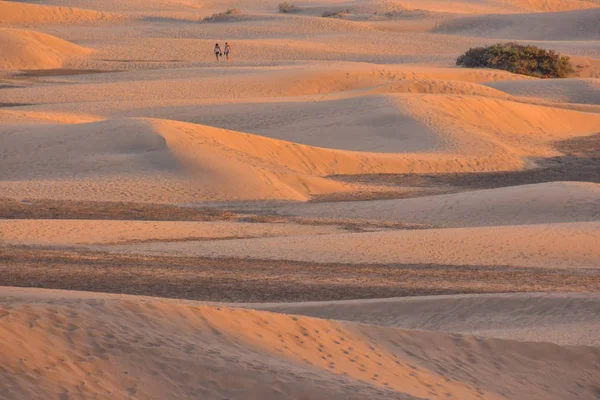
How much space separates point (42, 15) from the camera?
60281 millimetres

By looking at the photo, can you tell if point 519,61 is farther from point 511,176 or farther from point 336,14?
point 336,14

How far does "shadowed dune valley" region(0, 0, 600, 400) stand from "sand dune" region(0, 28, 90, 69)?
12 centimetres

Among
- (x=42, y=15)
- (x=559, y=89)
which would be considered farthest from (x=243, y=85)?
(x=42, y=15)

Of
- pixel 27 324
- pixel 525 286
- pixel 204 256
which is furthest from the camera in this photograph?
pixel 204 256

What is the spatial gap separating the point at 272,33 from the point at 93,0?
72.7 ft

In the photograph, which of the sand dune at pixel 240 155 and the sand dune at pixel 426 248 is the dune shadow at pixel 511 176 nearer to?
the sand dune at pixel 240 155

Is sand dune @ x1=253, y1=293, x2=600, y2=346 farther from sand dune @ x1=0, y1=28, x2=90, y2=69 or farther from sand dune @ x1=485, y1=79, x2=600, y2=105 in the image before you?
sand dune @ x1=0, y1=28, x2=90, y2=69

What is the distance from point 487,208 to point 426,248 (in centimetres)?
402

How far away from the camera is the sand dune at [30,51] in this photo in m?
41.4

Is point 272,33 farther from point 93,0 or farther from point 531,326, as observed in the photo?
point 531,326

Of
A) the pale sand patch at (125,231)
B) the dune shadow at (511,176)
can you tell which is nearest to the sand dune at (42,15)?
the dune shadow at (511,176)

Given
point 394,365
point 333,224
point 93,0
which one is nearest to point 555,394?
point 394,365

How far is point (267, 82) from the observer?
3509cm

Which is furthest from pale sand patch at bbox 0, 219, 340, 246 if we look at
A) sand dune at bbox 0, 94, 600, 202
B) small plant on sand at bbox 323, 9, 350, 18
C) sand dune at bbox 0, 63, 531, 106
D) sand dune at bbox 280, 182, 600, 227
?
small plant on sand at bbox 323, 9, 350, 18
